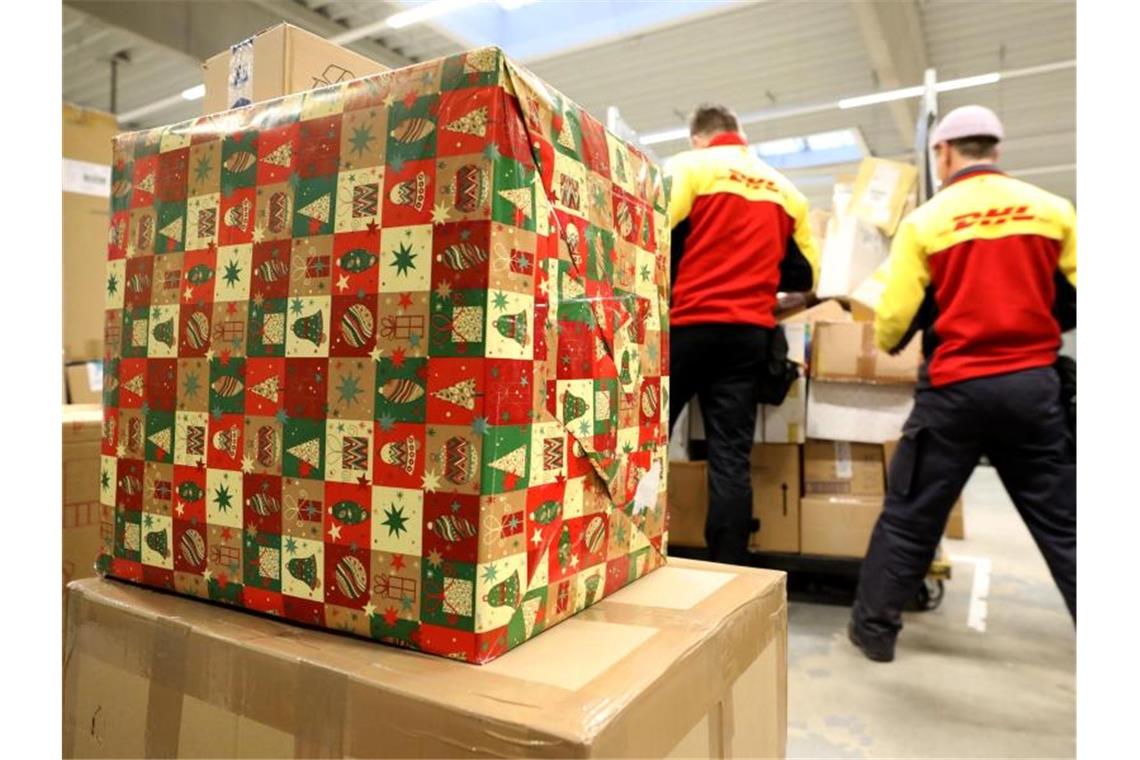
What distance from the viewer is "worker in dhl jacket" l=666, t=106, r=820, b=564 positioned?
2.38 meters

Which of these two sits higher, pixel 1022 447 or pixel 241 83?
pixel 241 83

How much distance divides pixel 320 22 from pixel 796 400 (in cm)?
474

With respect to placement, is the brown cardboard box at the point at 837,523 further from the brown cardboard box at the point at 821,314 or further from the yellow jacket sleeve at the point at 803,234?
the yellow jacket sleeve at the point at 803,234

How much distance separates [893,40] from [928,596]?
161 inches

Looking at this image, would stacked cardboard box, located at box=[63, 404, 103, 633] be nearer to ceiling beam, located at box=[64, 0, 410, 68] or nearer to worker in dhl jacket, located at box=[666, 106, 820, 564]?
worker in dhl jacket, located at box=[666, 106, 820, 564]

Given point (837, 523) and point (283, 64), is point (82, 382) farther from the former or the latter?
point (837, 523)

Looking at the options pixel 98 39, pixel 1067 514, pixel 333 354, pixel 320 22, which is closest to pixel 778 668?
pixel 333 354

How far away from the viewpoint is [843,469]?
277 centimetres

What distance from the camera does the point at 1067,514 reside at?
204 cm

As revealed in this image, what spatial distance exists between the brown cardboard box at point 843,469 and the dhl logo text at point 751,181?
37.8 inches

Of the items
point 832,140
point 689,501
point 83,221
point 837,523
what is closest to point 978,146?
point 837,523

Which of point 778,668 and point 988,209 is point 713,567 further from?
point 988,209

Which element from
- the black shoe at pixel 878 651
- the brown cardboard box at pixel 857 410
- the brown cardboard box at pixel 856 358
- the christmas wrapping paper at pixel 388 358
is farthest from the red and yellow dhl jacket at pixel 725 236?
the christmas wrapping paper at pixel 388 358

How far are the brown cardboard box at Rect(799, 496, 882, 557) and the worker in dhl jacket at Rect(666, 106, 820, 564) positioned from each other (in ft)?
1.19
